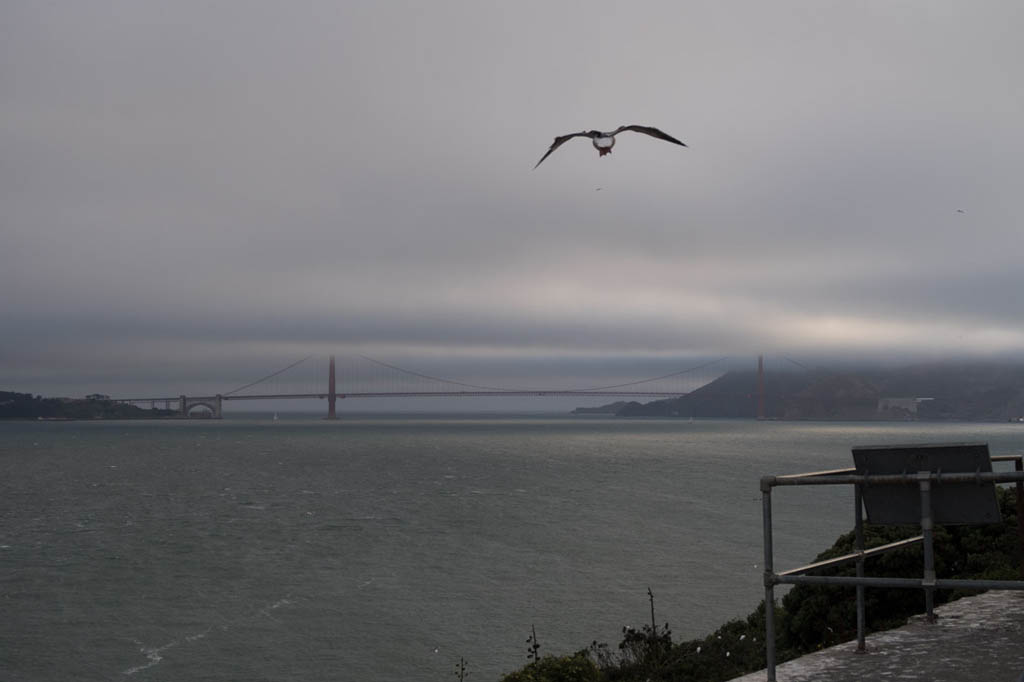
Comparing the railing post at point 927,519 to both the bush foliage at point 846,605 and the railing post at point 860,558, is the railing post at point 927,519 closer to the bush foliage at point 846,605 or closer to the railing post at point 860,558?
the railing post at point 860,558

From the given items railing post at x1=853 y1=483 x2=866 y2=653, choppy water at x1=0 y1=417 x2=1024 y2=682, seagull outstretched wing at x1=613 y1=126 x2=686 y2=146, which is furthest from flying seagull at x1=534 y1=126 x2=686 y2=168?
choppy water at x1=0 y1=417 x2=1024 y2=682

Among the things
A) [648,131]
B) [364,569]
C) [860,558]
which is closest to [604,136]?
[648,131]

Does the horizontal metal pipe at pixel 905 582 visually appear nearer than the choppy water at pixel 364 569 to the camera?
Yes

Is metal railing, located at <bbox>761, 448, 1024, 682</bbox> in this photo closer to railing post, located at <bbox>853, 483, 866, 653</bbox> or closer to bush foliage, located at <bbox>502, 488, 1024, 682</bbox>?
railing post, located at <bbox>853, 483, 866, 653</bbox>

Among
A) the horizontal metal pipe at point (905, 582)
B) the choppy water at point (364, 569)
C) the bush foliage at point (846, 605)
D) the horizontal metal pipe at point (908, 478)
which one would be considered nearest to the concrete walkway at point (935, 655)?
the bush foliage at point (846, 605)

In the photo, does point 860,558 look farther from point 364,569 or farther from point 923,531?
point 364,569

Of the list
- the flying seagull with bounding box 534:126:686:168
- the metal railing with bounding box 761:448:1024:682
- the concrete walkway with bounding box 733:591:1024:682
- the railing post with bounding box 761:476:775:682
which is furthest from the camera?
the flying seagull with bounding box 534:126:686:168
